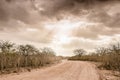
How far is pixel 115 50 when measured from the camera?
30906 millimetres

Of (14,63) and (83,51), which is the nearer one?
(14,63)

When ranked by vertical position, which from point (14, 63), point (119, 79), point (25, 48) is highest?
point (25, 48)

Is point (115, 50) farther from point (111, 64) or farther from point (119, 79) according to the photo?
point (119, 79)

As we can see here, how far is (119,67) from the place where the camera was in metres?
25.2

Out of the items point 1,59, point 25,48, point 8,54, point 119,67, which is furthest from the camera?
point 25,48

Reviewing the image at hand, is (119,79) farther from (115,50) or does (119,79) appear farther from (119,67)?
(115,50)

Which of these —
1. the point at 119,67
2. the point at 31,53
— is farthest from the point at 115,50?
the point at 31,53

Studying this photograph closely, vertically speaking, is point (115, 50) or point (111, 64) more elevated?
point (115, 50)

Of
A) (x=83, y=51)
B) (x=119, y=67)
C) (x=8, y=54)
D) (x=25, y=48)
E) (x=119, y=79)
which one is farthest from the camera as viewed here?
(x=83, y=51)

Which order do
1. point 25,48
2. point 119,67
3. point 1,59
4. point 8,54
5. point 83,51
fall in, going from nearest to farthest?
point 1,59 → point 8,54 → point 119,67 → point 25,48 → point 83,51

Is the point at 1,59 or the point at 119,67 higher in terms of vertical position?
the point at 1,59

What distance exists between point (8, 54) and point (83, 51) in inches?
3603

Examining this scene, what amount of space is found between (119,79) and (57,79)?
18.2 feet

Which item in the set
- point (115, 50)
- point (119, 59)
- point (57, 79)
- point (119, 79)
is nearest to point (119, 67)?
point (119, 59)
